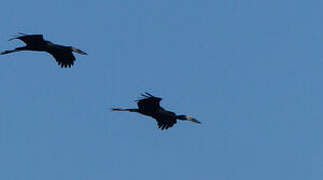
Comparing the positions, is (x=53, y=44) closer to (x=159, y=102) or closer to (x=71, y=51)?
(x=71, y=51)

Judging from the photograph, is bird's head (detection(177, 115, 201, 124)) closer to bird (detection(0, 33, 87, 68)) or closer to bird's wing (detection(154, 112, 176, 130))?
bird's wing (detection(154, 112, 176, 130))

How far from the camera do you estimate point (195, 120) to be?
145ft

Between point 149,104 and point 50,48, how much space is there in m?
3.73

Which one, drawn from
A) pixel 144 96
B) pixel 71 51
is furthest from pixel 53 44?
pixel 144 96

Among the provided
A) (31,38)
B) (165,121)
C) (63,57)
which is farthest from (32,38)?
(165,121)

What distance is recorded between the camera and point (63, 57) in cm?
4216

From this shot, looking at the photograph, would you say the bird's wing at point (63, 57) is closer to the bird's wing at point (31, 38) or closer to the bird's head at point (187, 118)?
the bird's wing at point (31, 38)

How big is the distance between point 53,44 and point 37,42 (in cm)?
112

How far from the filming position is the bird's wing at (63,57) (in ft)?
138

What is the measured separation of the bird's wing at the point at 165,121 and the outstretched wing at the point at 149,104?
1.51ft

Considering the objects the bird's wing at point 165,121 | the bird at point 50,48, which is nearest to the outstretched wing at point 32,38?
the bird at point 50,48

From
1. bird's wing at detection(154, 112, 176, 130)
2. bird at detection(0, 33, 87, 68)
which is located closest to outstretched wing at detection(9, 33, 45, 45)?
bird at detection(0, 33, 87, 68)

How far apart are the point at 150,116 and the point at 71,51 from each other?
136 inches

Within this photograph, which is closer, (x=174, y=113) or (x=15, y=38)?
(x=15, y=38)
